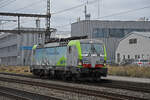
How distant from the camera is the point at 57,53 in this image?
76.0 feet

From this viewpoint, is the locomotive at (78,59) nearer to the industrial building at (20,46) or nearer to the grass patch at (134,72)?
the grass patch at (134,72)

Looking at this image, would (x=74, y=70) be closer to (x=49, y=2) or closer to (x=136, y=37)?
(x=49, y=2)

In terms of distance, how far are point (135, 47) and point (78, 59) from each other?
32.7 m

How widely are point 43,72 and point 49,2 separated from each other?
1334 centimetres

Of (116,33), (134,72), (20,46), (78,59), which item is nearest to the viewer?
(78,59)

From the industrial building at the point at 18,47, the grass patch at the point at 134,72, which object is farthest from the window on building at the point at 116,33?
the grass patch at the point at 134,72

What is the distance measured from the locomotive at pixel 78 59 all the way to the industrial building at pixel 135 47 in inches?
986

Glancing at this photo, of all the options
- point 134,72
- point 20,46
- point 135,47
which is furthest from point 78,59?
point 20,46

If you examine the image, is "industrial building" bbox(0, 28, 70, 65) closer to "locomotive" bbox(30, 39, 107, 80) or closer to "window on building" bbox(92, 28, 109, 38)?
"window on building" bbox(92, 28, 109, 38)

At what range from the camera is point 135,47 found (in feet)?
167

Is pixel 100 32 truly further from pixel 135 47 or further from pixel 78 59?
pixel 78 59

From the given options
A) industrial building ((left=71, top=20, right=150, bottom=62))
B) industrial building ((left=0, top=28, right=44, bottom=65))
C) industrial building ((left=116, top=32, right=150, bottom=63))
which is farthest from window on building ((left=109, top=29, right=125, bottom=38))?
industrial building ((left=0, top=28, right=44, bottom=65))

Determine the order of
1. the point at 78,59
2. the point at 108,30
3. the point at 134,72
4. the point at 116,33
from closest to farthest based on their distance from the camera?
the point at 78,59
the point at 134,72
the point at 108,30
the point at 116,33

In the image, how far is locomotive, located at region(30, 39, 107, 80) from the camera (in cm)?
2008
